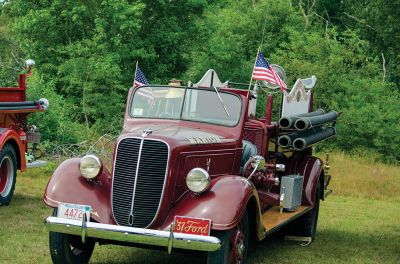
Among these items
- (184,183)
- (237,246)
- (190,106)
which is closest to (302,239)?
(190,106)

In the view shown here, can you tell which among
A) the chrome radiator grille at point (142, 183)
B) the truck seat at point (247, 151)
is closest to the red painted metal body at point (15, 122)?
the truck seat at point (247, 151)

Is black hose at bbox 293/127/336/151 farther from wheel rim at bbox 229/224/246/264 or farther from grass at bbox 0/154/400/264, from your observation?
wheel rim at bbox 229/224/246/264

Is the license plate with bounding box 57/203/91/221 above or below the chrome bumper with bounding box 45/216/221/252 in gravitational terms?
above

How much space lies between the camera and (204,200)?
19.4 ft

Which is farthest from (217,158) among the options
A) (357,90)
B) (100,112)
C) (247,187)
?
(357,90)

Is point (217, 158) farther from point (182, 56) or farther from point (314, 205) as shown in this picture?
point (182, 56)

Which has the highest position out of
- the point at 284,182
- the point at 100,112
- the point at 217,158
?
the point at 217,158

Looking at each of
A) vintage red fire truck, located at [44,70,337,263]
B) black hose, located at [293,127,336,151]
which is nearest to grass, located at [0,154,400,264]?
vintage red fire truck, located at [44,70,337,263]

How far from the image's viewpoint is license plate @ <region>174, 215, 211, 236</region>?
5.63 m

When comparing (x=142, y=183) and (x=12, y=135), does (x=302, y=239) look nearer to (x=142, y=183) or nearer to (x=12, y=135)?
(x=142, y=183)

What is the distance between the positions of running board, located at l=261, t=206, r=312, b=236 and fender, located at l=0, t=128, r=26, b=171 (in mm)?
3819

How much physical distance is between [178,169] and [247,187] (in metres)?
0.64

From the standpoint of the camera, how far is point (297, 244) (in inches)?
342

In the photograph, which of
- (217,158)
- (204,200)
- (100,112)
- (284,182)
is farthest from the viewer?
(100,112)
